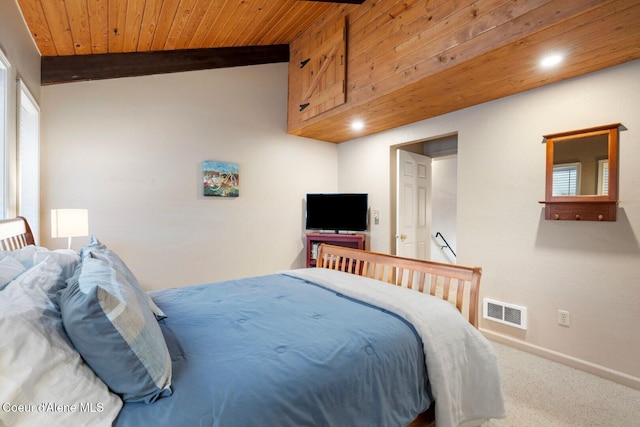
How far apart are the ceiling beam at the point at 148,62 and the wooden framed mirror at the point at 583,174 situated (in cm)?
351

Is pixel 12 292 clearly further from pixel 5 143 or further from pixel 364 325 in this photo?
pixel 5 143

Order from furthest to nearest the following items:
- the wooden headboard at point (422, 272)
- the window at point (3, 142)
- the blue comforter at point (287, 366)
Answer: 1. the window at point (3, 142)
2. the wooden headboard at point (422, 272)
3. the blue comforter at point (287, 366)

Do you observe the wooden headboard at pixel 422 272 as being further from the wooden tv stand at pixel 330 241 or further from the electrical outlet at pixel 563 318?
the wooden tv stand at pixel 330 241

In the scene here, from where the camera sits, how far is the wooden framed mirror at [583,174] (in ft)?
7.71

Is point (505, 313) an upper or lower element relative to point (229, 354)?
lower

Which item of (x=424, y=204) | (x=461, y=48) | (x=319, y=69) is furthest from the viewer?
(x=424, y=204)

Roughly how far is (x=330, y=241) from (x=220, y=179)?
1.71 m

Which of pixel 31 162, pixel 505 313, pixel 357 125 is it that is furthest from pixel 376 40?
pixel 31 162

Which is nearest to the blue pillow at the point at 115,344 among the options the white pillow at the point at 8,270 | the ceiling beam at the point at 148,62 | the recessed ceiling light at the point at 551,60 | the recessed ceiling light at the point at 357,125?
the white pillow at the point at 8,270

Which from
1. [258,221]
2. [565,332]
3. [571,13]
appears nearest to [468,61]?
[571,13]

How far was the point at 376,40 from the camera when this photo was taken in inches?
117

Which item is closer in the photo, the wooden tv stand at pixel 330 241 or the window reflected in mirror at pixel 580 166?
the window reflected in mirror at pixel 580 166

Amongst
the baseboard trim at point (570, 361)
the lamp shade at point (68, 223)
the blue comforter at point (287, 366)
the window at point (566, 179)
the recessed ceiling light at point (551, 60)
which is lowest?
the baseboard trim at point (570, 361)

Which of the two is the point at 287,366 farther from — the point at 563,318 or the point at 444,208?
the point at 444,208
